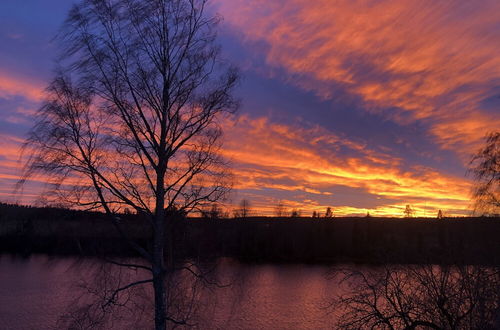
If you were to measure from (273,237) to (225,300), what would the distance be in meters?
36.6

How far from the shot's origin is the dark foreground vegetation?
1019cm

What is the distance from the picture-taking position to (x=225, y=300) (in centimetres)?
2562

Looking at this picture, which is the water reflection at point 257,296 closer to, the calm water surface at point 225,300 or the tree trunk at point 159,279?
the calm water surface at point 225,300

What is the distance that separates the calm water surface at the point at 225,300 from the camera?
69.5 feet

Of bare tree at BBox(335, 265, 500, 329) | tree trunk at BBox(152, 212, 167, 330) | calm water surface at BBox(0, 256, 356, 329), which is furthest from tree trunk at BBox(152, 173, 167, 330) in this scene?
calm water surface at BBox(0, 256, 356, 329)

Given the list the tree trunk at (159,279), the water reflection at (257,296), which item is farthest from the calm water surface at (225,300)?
the tree trunk at (159,279)

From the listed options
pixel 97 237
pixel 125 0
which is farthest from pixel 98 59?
pixel 97 237

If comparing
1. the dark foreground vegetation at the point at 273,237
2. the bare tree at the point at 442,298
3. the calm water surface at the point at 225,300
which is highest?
the dark foreground vegetation at the point at 273,237

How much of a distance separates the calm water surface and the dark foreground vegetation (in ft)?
6.81

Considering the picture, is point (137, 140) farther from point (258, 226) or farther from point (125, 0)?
point (258, 226)

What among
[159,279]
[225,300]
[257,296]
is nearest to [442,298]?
[159,279]

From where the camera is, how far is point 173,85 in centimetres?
964

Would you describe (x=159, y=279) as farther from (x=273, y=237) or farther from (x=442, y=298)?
(x=273, y=237)

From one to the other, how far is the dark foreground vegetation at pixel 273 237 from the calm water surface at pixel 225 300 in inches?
81.8
